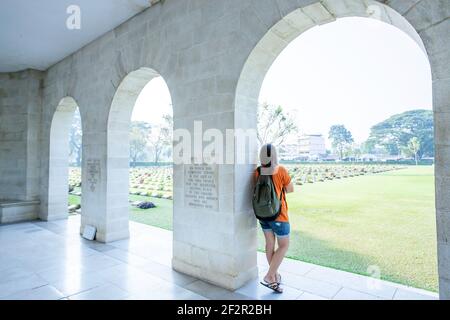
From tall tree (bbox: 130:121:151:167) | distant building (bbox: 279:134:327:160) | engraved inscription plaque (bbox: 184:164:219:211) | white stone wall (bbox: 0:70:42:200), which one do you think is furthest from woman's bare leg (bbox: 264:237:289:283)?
tall tree (bbox: 130:121:151:167)

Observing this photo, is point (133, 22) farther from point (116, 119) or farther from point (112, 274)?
point (112, 274)

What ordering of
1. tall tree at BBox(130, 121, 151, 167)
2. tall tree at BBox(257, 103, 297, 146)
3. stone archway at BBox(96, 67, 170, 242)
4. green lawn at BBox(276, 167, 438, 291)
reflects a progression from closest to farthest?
green lawn at BBox(276, 167, 438, 291) < stone archway at BBox(96, 67, 170, 242) < tall tree at BBox(257, 103, 297, 146) < tall tree at BBox(130, 121, 151, 167)

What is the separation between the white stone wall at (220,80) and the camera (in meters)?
1.98

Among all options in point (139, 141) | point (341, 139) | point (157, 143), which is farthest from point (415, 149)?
point (139, 141)

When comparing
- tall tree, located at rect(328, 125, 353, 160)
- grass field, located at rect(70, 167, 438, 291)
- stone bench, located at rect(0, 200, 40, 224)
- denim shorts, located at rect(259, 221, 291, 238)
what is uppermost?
tall tree, located at rect(328, 125, 353, 160)

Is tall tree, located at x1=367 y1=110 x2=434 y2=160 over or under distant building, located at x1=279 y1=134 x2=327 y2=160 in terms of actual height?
over

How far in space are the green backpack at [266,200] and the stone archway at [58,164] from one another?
5.92 meters

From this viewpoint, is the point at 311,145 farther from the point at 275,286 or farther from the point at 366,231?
the point at 275,286

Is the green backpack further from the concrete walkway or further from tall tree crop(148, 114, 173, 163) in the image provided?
tall tree crop(148, 114, 173, 163)

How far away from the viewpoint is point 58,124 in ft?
23.1

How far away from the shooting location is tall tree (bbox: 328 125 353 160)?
59.8 feet

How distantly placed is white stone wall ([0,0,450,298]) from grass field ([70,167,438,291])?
1449 mm

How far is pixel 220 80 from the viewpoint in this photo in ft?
10.8

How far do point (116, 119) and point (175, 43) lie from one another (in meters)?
A: 2.07
